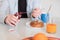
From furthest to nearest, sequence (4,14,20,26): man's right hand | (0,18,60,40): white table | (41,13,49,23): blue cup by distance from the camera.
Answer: (41,13,49,23): blue cup → (4,14,20,26): man's right hand → (0,18,60,40): white table

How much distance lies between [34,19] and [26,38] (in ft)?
1.37

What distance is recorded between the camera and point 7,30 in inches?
56.9

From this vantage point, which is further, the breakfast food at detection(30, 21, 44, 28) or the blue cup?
the blue cup

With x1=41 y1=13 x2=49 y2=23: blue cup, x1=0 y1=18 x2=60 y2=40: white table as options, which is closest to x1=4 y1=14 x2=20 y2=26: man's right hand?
x1=0 y1=18 x2=60 y2=40: white table

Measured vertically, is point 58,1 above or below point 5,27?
above

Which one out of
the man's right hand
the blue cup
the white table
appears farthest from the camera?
the blue cup

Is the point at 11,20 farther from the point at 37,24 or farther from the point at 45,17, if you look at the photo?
the point at 45,17

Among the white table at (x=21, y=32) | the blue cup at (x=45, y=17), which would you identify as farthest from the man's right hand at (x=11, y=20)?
the blue cup at (x=45, y=17)

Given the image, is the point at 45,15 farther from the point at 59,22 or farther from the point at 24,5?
the point at 24,5

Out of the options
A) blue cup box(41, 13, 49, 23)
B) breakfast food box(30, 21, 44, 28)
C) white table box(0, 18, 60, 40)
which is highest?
blue cup box(41, 13, 49, 23)

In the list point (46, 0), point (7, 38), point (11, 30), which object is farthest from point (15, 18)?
point (46, 0)

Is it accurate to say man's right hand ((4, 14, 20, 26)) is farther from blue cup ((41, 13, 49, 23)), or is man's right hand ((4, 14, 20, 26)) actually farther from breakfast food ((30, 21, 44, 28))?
blue cup ((41, 13, 49, 23))

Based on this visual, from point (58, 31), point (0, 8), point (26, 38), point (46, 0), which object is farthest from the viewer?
point (46, 0)

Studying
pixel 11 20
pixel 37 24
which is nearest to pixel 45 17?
pixel 37 24
